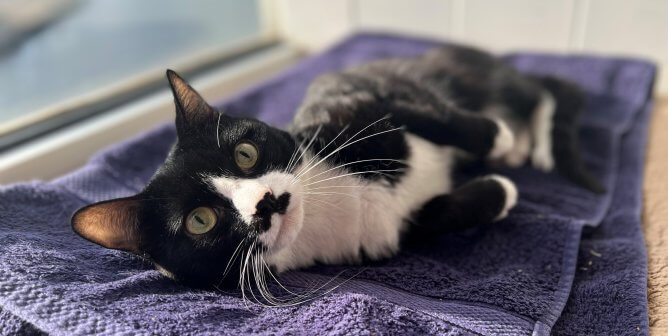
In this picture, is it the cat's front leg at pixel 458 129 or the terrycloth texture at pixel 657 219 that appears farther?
the cat's front leg at pixel 458 129

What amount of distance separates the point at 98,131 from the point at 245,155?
29.3 inches

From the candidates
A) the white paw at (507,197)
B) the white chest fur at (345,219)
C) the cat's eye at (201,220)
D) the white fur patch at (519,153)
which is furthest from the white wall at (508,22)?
the cat's eye at (201,220)

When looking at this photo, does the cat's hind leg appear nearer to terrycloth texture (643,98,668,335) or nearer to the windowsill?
terrycloth texture (643,98,668,335)

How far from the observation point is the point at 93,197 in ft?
3.54

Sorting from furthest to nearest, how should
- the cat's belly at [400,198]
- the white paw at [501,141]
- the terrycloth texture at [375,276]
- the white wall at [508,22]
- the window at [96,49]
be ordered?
the white wall at [508,22] → the window at [96,49] → the white paw at [501,141] → the cat's belly at [400,198] → the terrycloth texture at [375,276]

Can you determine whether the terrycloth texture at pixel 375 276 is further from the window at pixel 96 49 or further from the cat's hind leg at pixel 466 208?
the window at pixel 96 49

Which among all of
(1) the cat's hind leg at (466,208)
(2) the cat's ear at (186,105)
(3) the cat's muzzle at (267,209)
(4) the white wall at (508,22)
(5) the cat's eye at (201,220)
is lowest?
(1) the cat's hind leg at (466,208)

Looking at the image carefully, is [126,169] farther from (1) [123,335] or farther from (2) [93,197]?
(1) [123,335]

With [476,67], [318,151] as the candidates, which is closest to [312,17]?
[476,67]

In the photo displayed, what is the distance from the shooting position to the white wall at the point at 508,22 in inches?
61.2

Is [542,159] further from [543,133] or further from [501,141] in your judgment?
[501,141]

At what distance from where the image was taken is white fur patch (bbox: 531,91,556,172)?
1.25 meters

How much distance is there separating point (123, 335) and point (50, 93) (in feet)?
3.48

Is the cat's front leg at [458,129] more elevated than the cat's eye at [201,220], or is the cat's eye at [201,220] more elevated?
the cat's front leg at [458,129]
